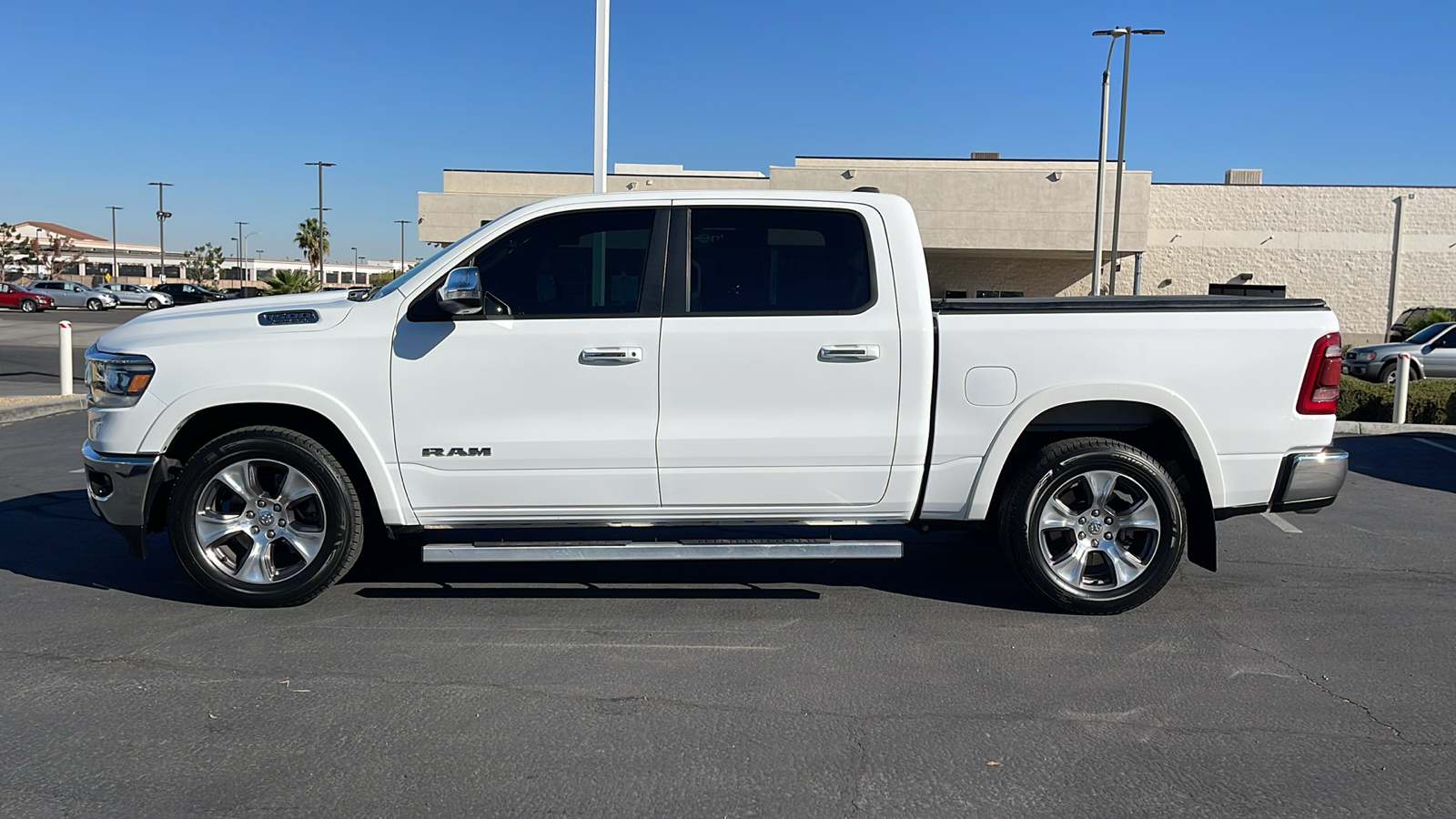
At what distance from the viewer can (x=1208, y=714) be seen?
4.12 m

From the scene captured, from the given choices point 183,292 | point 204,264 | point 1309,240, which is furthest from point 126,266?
point 1309,240

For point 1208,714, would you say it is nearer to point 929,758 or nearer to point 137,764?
point 929,758

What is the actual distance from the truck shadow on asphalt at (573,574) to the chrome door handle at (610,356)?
4.34 feet

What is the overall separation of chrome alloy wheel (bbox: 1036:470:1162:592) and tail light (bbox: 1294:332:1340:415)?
86 cm

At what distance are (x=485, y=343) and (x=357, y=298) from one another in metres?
0.75

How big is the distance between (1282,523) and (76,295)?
61441 millimetres

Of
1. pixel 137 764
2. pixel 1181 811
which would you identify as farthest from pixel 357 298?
pixel 1181 811

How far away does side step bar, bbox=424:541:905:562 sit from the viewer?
5148 millimetres

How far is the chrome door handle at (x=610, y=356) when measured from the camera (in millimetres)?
5129

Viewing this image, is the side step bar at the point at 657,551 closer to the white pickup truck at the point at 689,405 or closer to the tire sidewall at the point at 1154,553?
the white pickup truck at the point at 689,405

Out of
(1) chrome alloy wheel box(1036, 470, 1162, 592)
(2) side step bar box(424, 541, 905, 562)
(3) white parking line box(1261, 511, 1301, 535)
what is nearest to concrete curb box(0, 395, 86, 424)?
(2) side step bar box(424, 541, 905, 562)

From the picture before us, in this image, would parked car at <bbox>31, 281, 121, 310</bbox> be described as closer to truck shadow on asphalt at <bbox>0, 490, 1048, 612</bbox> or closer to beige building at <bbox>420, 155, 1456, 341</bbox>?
beige building at <bbox>420, 155, 1456, 341</bbox>

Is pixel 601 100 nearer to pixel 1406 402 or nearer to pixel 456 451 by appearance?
pixel 456 451

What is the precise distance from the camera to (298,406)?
5.21 m
